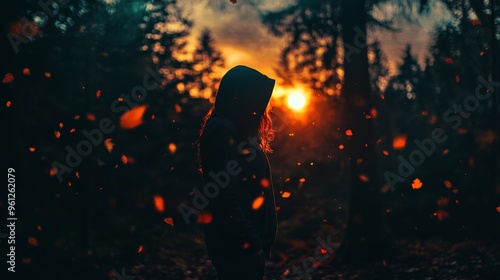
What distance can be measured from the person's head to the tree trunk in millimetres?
6698

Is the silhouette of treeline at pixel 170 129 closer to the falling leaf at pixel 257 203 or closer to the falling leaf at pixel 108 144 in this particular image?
the falling leaf at pixel 108 144

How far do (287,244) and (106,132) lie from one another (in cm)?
603

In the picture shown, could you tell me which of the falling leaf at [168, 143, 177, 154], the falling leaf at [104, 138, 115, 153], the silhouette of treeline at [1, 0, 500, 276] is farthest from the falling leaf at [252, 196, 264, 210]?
the falling leaf at [168, 143, 177, 154]

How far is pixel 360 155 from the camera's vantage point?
32.7ft

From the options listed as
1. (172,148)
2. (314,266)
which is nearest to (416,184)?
(314,266)

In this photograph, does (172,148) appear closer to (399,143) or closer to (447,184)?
(447,184)

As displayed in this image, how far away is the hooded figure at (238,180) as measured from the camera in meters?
3.07

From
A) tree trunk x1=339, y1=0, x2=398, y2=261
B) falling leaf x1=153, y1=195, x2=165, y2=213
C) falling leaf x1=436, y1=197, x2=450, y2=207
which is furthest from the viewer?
falling leaf x1=153, y1=195, x2=165, y2=213

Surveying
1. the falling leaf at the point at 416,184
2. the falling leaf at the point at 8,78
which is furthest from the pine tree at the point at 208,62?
the falling leaf at the point at 8,78

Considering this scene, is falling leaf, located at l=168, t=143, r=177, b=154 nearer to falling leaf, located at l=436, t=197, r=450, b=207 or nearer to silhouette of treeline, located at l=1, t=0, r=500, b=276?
silhouette of treeline, located at l=1, t=0, r=500, b=276

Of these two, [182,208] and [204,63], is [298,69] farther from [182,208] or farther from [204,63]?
[204,63]

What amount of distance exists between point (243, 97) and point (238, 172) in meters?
0.56

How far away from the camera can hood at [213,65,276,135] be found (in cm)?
338

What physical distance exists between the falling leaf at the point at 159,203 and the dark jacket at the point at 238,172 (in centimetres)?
1837
